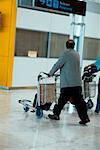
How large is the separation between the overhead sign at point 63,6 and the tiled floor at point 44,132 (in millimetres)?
2312

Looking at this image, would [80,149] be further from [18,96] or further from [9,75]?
[9,75]

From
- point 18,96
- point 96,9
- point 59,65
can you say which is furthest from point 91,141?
point 96,9

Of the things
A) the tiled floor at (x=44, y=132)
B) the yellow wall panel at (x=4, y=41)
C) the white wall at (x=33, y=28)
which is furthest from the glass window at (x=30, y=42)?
the tiled floor at (x=44, y=132)

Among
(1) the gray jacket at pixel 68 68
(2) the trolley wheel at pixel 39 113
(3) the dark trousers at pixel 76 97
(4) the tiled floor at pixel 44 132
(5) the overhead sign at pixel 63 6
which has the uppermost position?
(5) the overhead sign at pixel 63 6

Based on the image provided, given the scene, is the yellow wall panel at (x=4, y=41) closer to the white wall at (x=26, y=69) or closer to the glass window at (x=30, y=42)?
the glass window at (x=30, y=42)

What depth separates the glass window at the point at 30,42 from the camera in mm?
12305

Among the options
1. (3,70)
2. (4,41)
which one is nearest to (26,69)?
(3,70)

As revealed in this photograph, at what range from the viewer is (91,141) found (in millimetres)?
6039

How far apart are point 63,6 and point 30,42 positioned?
14.9 feet

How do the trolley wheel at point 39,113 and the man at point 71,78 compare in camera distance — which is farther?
the trolley wheel at point 39,113

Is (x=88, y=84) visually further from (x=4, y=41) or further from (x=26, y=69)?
(x=4, y=41)

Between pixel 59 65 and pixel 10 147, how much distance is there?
243 centimetres

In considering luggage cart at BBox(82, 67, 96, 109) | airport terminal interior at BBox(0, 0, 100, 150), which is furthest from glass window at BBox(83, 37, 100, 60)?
luggage cart at BBox(82, 67, 96, 109)

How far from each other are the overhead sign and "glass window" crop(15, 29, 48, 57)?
4.03 meters
